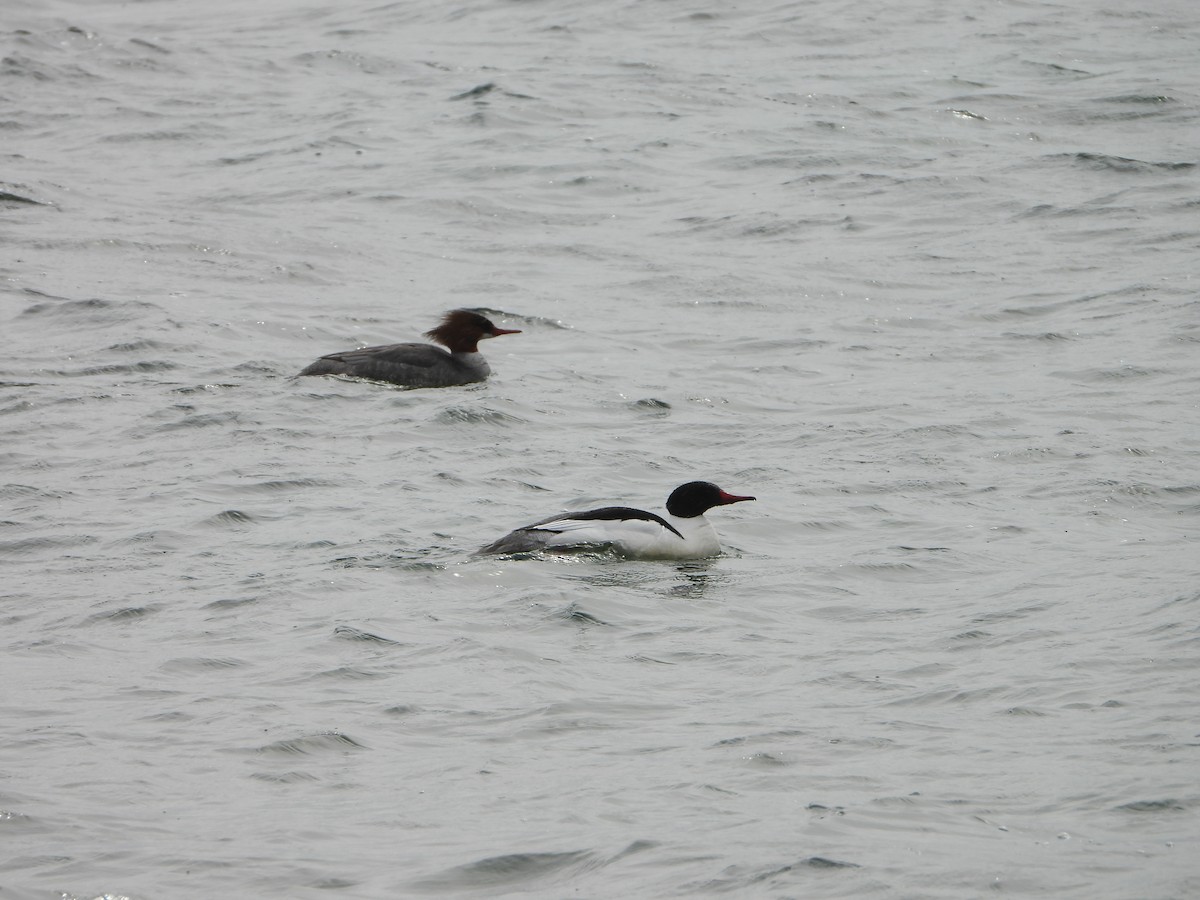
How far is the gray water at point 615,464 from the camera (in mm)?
7176

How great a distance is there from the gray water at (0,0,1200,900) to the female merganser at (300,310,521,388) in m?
0.19

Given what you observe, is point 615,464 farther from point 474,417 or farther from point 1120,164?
point 1120,164

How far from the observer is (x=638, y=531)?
11305 millimetres

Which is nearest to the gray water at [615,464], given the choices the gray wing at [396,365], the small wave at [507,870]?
the small wave at [507,870]

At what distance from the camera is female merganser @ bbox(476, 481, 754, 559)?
10.9m

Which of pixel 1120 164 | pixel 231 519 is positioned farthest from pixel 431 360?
pixel 1120 164

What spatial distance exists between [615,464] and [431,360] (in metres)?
2.76

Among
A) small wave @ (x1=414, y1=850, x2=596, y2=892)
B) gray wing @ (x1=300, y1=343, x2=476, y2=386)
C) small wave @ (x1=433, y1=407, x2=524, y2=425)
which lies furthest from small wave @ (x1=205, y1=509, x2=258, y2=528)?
small wave @ (x1=414, y1=850, x2=596, y2=892)

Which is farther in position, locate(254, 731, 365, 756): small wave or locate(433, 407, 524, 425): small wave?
locate(433, 407, 524, 425): small wave

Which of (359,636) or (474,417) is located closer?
(359,636)

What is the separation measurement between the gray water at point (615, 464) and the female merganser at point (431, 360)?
190 mm

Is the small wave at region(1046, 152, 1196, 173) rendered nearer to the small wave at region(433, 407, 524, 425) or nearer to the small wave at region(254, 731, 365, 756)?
the small wave at region(433, 407, 524, 425)

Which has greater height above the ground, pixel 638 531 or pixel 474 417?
pixel 638 531

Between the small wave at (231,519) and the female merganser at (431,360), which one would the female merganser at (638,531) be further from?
the female merganser at (431,360)
